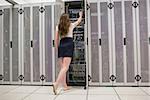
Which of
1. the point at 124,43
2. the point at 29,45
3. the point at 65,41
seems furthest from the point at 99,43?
the point at 29,45

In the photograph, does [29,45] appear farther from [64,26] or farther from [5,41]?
[64,26]

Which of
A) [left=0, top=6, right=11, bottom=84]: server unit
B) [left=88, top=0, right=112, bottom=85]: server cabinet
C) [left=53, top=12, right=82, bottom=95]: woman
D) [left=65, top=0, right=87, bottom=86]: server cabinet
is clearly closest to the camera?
[left=53, top=12, right=82, bottom=95]: woman

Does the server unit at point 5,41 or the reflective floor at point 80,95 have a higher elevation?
the server unit at point 5,41

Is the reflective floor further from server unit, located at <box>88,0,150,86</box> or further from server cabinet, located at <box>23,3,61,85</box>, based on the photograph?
server cabinet, located at <box>23,3,61,85</box>

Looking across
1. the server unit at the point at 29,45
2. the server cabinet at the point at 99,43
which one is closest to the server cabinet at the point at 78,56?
the server cabinet at the point at 99,43

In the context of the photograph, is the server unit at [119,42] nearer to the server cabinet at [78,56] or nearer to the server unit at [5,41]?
the server cabinet at [78,56]

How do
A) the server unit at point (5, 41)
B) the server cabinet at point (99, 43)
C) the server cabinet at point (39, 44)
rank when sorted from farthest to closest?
the server unit at point (5, 41), the server cabinet at point (39, 44), the server cabinet at point (99, 43)

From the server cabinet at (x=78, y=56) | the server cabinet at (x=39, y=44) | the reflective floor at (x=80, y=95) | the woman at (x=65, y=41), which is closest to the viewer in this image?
the reflective floor at (x=80, y=95)

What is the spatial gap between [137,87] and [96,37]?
5.31 ft

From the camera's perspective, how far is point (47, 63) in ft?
16.8

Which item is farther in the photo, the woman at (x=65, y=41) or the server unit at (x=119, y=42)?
the server unit at (x=119, y=42)

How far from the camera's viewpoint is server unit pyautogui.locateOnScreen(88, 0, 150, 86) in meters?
4.77

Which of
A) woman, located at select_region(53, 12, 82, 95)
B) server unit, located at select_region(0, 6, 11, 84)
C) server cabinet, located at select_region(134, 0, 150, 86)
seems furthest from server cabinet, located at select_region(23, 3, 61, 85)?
server cabinet, located at select_region(134, 0, 150, 86)

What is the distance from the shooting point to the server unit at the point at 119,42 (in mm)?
4773
